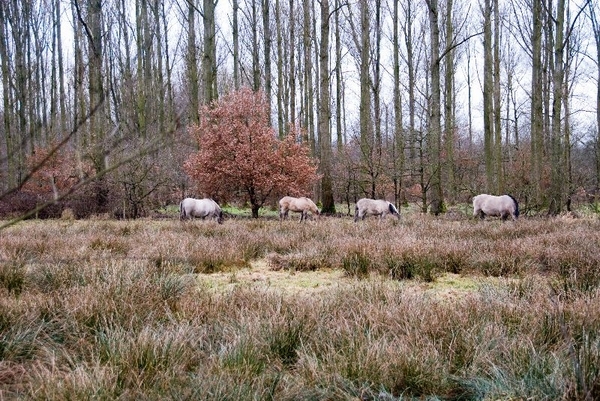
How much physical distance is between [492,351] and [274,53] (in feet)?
97.0

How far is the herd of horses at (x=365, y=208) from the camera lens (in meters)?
11.9

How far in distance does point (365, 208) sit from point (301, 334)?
36.5 feet

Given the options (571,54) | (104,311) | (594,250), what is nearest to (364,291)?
(104,311)

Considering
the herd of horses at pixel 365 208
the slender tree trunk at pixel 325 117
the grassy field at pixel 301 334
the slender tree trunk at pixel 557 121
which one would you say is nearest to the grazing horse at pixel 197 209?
Result: the herd of horses at pixel 365 208

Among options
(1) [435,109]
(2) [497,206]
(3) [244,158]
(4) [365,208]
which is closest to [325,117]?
(3) [244,158]

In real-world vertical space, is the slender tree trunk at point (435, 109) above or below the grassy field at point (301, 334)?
above

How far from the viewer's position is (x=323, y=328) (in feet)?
9.74

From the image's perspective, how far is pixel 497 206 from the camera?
11992 millimetres

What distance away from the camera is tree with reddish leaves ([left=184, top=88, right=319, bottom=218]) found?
51.1 feet

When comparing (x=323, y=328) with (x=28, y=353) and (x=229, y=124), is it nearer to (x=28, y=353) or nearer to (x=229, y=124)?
(x=28, y=353)

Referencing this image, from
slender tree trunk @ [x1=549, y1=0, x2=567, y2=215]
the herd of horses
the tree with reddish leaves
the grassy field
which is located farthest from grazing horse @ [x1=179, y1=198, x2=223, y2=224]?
slender tree trunk @ [x1=549, y1=0, x2=567, y2=215]

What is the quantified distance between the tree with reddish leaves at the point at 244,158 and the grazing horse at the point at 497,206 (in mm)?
6364

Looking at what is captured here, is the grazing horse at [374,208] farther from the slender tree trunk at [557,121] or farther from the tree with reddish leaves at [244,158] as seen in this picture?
the slender tree trunk at [557,121]

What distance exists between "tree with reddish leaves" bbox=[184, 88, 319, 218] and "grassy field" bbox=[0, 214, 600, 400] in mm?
10409
